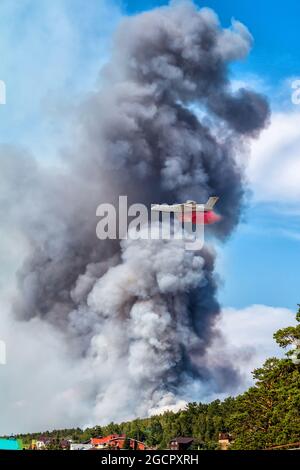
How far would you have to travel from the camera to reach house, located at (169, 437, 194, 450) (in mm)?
57075

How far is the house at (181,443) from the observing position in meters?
57.1

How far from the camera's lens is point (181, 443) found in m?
57.2

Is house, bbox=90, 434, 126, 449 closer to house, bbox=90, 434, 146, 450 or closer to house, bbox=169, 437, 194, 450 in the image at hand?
house, bbox=90, 434, 146, 450

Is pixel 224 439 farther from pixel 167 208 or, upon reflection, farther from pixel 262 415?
pixel 167 208

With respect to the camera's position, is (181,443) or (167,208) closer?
(181,443)

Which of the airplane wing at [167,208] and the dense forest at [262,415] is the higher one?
the airplane wing at [167,208]

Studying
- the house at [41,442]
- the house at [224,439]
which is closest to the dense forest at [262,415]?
the house at [224,439]

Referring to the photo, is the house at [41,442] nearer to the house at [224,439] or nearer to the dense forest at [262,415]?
the dense forest at [262,415]

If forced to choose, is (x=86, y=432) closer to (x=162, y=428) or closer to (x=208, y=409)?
(x=162, y=428)

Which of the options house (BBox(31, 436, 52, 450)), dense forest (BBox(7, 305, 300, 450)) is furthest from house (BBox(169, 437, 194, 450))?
house (BBox(31, 436, 52, 450))

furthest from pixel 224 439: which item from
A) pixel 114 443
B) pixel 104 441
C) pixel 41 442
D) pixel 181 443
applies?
pixel 41 442
